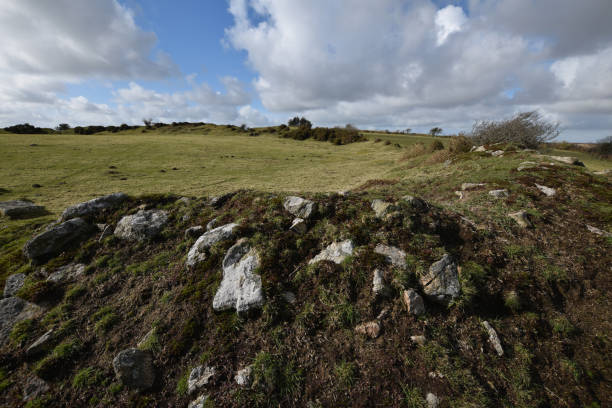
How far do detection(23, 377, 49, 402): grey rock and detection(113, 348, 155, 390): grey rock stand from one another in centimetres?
143

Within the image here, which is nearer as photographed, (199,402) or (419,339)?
(199,402)

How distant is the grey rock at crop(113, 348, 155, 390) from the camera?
424 cm

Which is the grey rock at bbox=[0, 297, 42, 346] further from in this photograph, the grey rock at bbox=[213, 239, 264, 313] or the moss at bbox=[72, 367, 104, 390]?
the grey rock at bbox=[213, 239, 264, 313]

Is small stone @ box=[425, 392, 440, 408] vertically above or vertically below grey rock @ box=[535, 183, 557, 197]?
below

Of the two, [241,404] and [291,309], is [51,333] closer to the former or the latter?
[241,404]

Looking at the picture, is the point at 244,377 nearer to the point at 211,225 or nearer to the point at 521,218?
the point at 211,225

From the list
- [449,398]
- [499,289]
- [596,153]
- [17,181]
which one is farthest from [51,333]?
[596,153]

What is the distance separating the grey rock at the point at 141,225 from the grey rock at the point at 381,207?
7188mm

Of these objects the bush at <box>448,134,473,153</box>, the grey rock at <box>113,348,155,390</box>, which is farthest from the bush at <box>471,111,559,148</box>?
the grey rock at <box>113,348,155,390</box>

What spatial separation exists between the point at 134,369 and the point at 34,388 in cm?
196

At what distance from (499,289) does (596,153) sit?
47876 mm

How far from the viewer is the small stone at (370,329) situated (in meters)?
4.39

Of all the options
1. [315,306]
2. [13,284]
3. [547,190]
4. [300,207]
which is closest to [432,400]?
[315,306]

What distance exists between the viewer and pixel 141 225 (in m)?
8.08
